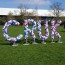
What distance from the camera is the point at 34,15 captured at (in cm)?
7069

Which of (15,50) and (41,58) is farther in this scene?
(15,50)

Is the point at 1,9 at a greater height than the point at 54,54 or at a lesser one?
greater

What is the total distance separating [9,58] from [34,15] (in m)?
59.0

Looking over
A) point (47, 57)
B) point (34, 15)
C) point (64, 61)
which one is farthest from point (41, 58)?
point (34, 15)

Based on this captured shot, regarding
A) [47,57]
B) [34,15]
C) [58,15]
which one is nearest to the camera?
[47,57]

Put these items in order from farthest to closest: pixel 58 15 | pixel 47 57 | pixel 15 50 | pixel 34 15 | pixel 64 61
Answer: pixel 58 15 → pixel 34 15 → pixel 15 50 → pixel 47 57 → pixel 64 61

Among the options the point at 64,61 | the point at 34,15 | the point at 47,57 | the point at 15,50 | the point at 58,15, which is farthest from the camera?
the point at 58,15

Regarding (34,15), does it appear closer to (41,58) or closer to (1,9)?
(1,9)

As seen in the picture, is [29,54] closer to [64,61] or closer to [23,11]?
[64,61]

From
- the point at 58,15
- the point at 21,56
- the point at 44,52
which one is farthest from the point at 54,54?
the point at 58,15

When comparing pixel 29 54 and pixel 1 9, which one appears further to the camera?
pixel 1 9

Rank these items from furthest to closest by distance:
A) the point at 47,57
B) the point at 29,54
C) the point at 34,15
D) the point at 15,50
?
the point at 34,15 < the point at 15,50 < the point at 29,54 < the point at 47,57

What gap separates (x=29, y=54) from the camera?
1305 cm

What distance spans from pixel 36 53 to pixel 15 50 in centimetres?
144
